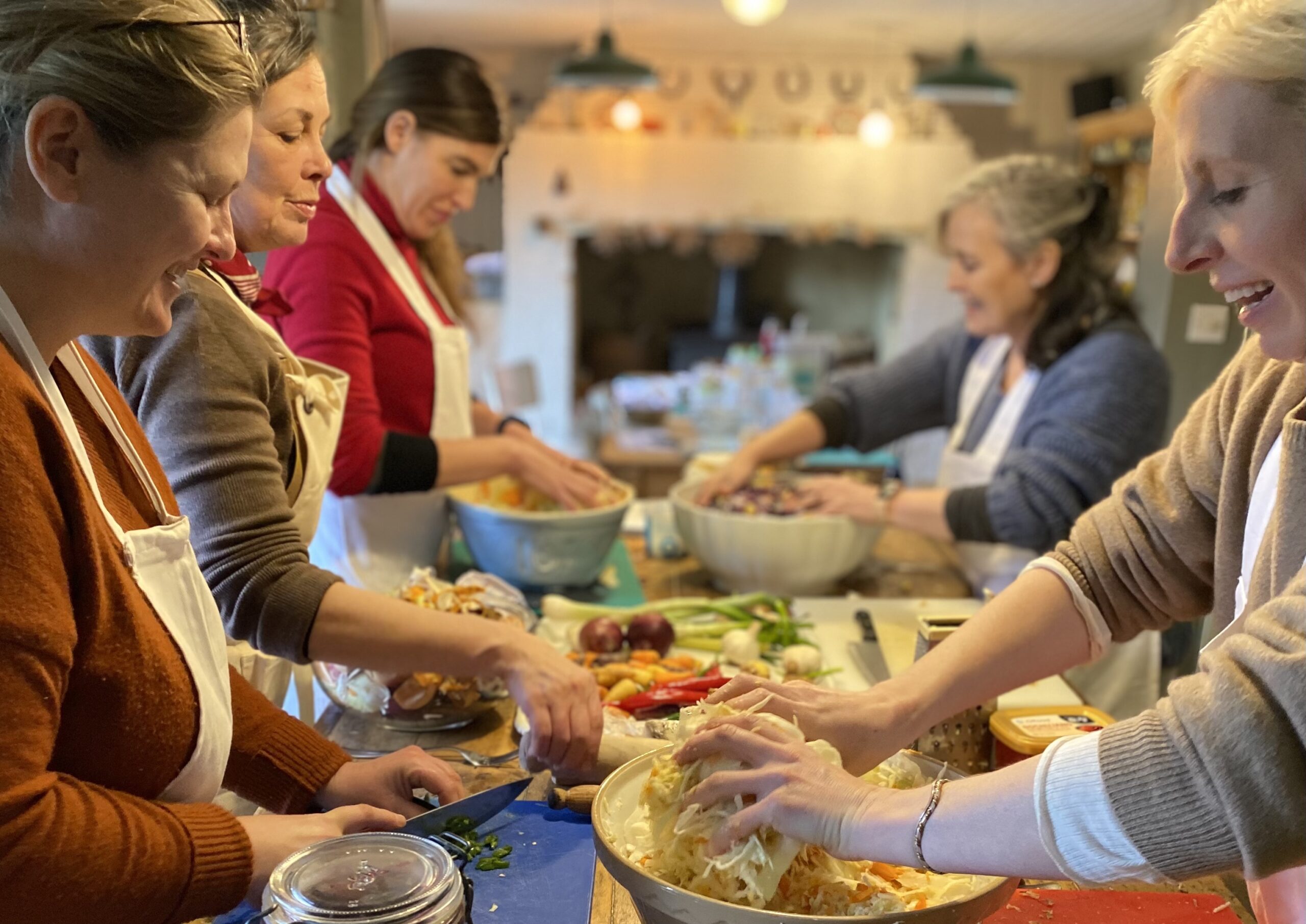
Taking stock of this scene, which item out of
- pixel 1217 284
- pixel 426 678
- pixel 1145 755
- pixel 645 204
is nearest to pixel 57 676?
pixel 426 678

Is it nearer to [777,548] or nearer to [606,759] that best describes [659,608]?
[777,548]

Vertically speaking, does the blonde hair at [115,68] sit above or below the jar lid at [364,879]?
above

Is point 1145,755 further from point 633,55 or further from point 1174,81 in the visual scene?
point 633,55

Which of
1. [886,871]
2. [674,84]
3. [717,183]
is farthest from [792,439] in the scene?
[674,84]

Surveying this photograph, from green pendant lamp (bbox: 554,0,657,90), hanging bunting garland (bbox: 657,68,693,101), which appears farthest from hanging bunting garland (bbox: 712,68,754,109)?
green pendant lamp (bbox: 554,0,657,90)

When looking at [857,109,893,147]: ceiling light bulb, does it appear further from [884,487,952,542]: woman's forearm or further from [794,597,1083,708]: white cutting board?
[794,597,1083,708]: white cutting board

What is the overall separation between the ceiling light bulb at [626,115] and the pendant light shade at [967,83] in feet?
8.81

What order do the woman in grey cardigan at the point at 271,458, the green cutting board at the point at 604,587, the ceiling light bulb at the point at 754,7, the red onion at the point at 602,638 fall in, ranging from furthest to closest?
the ceiling light bulb at the point at 754,7 → the green cutting board at the point at 604,587 → the red onion at the point at 602,638 → the woman in grey cardigan at the point at 271,458

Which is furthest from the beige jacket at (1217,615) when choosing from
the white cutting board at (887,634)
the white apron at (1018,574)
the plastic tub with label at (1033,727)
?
the white apron at (1018,574)

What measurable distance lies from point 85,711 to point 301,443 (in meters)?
0.59

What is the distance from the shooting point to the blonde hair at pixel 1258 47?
35.6 inches

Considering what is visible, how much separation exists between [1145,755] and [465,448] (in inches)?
58.2

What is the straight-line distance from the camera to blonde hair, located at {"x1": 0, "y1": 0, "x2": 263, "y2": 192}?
82cm

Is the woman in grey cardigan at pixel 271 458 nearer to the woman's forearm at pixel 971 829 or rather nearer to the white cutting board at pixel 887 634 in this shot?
the woman's forearm at pixel 971 829
